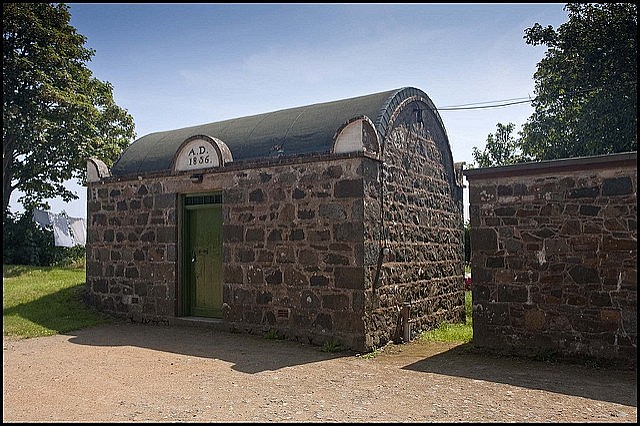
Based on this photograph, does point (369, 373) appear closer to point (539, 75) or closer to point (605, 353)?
point (605, 353)

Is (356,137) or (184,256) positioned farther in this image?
(184,256)

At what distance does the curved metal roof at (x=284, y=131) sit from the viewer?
9.11 m

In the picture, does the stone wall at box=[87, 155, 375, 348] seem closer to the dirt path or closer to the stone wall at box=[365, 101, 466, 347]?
the stone wall at box=[365, 101, 466, 347]

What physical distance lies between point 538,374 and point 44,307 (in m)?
9.10

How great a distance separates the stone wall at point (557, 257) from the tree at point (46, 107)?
1509cm

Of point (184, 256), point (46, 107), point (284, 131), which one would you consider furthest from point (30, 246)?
point (284, 131)

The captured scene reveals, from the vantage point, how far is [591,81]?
1639 centimetres

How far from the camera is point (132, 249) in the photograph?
10.7 m

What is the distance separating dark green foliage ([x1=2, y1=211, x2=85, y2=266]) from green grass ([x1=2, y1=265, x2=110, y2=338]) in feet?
14.2

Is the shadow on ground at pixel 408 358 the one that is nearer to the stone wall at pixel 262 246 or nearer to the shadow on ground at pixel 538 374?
the shadow on ground at pixel 538 374

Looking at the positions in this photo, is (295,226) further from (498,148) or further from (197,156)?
(498,148)

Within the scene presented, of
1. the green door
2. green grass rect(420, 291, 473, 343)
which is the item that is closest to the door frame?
the green door

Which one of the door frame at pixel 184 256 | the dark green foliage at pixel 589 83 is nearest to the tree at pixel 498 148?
the dark green foliage at pixel 589 83

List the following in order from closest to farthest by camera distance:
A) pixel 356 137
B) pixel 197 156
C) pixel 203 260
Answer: pixel 356 137
pixel 197 156
pixel 203 260
